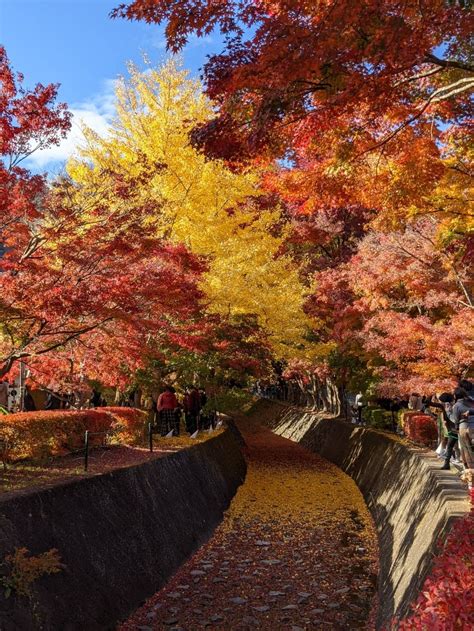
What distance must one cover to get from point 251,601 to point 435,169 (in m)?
7.63

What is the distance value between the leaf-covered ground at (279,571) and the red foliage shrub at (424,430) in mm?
2372

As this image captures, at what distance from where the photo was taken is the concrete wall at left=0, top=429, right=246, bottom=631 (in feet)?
23.6

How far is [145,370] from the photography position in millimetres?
19406

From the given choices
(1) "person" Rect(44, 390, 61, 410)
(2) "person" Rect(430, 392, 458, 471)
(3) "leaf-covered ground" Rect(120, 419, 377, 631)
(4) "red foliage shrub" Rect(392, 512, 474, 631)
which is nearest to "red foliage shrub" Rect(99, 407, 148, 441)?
(3) "leaf-covered ground" Rect(120, 419, 377, 631)

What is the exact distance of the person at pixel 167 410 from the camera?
17969 millimetres

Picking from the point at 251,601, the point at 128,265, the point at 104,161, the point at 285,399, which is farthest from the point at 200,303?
the point at 285,399

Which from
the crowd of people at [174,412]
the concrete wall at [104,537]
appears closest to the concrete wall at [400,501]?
the concrete wall at [104,537]

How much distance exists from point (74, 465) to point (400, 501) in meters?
6.58

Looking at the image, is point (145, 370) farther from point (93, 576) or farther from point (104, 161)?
point (93, 576)

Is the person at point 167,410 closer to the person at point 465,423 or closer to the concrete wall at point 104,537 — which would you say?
the concrete wall at point 104,537

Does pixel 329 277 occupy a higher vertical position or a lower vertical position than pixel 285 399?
higher

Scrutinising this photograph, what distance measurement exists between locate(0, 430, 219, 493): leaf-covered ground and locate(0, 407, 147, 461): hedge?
227 mm

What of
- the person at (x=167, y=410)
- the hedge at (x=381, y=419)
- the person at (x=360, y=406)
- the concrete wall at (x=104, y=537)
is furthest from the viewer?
the person at (x=360, y=406)

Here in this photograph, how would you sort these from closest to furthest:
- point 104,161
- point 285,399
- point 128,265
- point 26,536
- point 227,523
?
point 26,536 → point 128,265 → point 227,523 → point 104,161 → point 285,399
